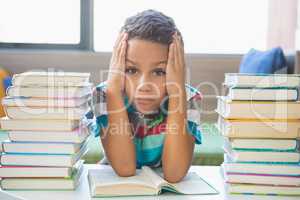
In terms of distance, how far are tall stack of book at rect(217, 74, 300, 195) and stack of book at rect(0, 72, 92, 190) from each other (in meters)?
0.33

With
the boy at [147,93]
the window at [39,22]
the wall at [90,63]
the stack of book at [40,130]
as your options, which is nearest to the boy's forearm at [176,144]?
the boy at [147,93]

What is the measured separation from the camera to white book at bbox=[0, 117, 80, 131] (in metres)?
0.86

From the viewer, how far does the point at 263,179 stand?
871mm

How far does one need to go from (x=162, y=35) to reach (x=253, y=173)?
38cm

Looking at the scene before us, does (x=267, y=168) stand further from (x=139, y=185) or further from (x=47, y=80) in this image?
(x=47, y=80)

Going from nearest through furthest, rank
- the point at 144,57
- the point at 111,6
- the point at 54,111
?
1. the point at 54,111
2. the point at 144,57
3. the point at 111,6

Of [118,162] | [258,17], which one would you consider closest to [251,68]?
[258,17]

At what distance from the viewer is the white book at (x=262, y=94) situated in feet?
2.83

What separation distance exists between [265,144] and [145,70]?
0.32m

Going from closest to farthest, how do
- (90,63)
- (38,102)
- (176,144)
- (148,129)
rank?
(38,102) < (176,144) < (148,129) < (90,63)

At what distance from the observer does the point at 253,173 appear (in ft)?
2.86

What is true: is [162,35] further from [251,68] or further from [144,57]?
[251,68]

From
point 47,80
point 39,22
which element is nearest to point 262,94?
point 47,80

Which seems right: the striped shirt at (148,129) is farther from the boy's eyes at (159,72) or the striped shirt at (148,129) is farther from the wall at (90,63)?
the wall at (90,63)
